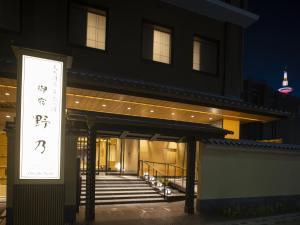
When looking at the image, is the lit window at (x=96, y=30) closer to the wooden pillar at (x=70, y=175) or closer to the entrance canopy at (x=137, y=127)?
the entrance canopy at (x=137, y=127)

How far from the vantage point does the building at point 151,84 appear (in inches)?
381

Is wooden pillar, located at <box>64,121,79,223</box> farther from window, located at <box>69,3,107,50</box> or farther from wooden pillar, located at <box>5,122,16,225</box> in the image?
window, located at <box>69,3,107,50</box>

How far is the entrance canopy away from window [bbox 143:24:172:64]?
17.7 ft

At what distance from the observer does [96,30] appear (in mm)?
13133

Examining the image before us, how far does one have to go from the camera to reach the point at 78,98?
12.0 m

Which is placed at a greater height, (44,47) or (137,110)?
(44,47)

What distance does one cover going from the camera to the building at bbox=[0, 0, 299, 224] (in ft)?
31.7

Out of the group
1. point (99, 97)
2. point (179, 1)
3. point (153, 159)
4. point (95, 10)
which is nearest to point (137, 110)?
point (99, 97)

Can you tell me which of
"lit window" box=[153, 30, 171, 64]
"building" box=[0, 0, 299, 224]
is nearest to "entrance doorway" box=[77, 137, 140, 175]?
"building" box=[0, 0, 299, 224]

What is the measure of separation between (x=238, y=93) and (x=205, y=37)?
13.7 ft

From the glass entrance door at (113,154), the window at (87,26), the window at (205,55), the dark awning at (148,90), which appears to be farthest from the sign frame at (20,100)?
the glass entrance door at (113,154)

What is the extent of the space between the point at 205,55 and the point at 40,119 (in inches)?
489

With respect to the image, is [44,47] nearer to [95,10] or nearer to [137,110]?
[95,10]

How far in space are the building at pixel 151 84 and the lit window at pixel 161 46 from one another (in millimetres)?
56
